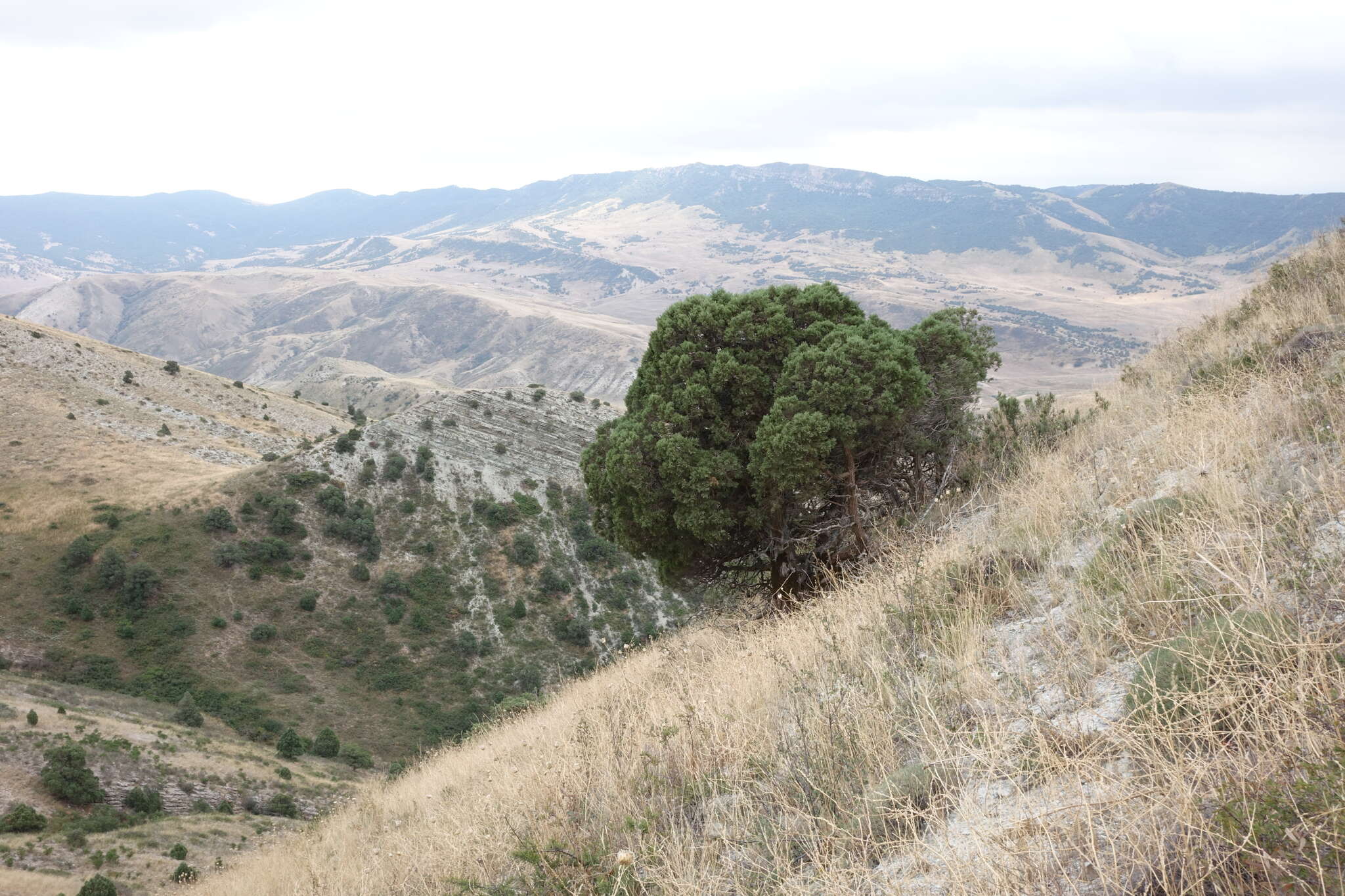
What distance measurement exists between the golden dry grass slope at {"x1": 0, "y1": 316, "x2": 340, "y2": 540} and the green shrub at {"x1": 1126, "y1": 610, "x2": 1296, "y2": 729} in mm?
49943

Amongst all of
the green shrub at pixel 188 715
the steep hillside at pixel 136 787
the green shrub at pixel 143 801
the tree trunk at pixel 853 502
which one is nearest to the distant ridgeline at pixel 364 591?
the green shrub at pixel 188 715

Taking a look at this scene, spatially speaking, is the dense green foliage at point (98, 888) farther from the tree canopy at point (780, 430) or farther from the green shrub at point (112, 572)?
the green shrub at point (112, 572)

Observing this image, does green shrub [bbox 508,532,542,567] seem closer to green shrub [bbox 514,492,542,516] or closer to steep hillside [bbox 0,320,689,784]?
steep hillside [bbox 0,320,689,784]

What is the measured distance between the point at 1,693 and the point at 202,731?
21.9 feet

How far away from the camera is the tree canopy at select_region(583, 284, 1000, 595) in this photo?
42.4 feet

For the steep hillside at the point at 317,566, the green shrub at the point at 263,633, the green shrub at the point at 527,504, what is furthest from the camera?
the green shrub at the point at 527,504

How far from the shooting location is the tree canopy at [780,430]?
42.4 feet

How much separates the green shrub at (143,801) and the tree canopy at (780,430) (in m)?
18.3

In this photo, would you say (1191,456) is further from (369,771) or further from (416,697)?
(416,697)

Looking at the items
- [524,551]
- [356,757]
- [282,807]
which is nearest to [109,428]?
[524,551]

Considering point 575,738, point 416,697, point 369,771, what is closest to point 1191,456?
point 575,738

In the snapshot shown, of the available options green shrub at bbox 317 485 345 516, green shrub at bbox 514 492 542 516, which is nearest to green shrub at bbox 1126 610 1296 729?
green shrub at bbox 514 492 542 516

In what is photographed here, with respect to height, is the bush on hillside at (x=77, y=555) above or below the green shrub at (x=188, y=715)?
above

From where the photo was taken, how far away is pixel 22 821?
1962cm
